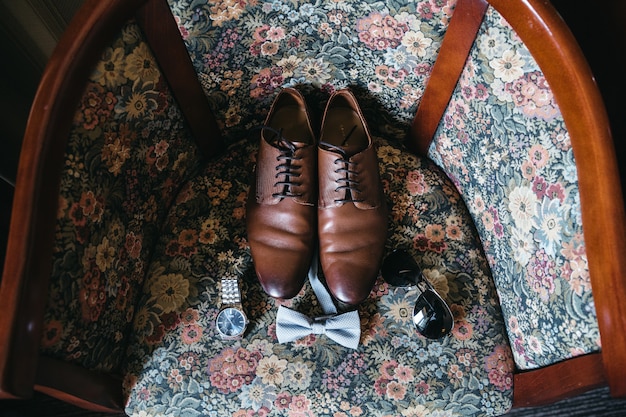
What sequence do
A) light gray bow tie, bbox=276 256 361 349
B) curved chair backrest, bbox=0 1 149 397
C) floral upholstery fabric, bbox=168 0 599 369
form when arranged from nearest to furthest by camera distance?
curved chair backrest, bbox=0 1 149 397 → floral upholstery fabric, bbox=168 0 599 369 → light gray bow tie, bbox=276 256 361 349

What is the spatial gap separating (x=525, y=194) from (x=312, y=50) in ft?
1.29

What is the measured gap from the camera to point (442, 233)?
81 centimetres

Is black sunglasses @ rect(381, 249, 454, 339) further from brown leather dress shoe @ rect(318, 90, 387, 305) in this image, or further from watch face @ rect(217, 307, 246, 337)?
watch face @ rect(217, 307, 246, 337)

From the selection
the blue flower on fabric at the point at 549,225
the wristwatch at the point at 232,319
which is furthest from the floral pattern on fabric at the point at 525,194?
the wristwatch at the point at 232,319

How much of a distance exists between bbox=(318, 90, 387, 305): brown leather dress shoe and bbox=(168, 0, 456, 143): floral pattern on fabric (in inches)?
3.6

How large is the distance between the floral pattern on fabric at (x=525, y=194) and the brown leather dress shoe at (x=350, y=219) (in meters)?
0.16

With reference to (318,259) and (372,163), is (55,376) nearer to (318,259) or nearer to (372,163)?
(318,259)

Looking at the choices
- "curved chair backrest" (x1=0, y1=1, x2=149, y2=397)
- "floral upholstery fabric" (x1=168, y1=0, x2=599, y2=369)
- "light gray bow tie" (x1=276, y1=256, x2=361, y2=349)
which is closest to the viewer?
"curved chair backrest" (x1=0, y1=1, x2=149, y2=397)

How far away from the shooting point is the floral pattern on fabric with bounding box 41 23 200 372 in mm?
589

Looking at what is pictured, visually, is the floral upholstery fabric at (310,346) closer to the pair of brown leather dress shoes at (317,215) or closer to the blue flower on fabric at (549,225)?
the pair of brown leather dress shoes at (317,215)

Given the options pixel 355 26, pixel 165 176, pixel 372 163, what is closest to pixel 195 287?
pixel 165 176

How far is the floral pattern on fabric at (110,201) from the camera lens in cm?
59

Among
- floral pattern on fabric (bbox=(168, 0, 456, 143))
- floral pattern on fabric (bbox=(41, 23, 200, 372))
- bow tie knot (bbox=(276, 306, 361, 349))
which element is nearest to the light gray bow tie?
bow tie knot (bbox=(276, 306, 361, 349))

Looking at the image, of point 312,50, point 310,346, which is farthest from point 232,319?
point 312,50
